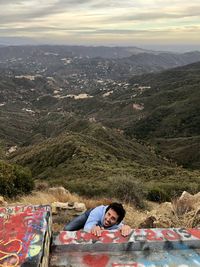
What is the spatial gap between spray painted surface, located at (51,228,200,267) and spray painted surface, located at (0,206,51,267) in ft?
1.29

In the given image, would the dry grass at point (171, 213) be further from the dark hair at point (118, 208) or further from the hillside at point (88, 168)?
the hillside at point (88, 168)

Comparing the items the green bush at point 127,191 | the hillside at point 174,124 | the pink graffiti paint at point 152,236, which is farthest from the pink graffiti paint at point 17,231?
the hillside at point 174,124

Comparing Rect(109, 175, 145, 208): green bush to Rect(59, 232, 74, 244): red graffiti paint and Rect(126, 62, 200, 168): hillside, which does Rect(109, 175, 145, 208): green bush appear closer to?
Rect(59, 232, 74, 244): red graffiti paint

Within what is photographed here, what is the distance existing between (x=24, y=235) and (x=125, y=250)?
1615 mm

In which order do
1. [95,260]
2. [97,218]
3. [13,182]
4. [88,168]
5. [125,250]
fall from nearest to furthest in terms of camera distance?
[95,260]
[125,250]
[97,218]
[13,182]
[88,168]

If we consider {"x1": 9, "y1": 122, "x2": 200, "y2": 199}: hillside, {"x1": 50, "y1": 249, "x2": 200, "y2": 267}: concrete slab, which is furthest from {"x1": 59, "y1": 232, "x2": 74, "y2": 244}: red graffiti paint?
{"x1": 9, "y1": 122, "x2": 200, "y2": 199}: hillside

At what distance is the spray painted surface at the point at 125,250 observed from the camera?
5.25 meters

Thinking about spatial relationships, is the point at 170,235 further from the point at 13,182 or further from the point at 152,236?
the point at 13,182

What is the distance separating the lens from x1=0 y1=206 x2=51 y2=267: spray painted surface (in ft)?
14.4

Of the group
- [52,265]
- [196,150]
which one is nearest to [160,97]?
[196,150]

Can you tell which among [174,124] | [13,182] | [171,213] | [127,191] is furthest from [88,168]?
[174,124]

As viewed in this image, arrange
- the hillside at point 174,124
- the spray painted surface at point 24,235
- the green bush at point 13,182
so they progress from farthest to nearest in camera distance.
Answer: the hillside at point 174,124, the green bush at point 13,182, the spray painted surface at point 24,235

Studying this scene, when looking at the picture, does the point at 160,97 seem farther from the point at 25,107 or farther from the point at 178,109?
the point at 25,107

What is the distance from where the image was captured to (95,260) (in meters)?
5.27
